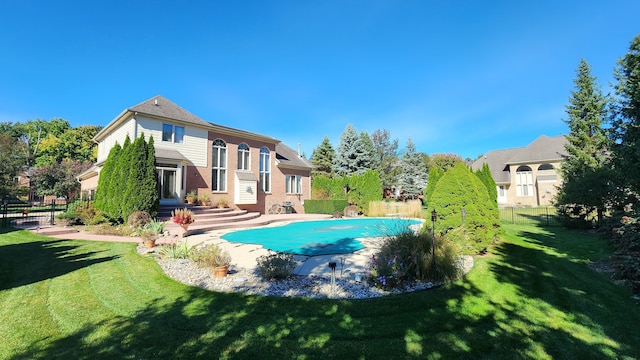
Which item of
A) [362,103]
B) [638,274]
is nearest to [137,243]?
[638,274]

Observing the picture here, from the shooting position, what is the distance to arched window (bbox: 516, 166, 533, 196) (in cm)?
3114

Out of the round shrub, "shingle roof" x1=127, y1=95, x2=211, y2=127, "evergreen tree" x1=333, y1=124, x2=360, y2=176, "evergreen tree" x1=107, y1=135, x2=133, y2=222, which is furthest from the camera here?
"evergreen tree" x1=333, y1=124, x2=360, y2=176

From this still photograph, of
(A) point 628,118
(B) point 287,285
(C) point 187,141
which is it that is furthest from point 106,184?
(A) point 628,118

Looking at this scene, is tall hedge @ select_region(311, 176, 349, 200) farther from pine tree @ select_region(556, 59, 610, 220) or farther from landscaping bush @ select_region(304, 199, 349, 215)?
pine tree @ select_region(556, 59, 610, 220)

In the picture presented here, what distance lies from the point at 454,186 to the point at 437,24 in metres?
8.36

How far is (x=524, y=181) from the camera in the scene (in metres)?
31.6

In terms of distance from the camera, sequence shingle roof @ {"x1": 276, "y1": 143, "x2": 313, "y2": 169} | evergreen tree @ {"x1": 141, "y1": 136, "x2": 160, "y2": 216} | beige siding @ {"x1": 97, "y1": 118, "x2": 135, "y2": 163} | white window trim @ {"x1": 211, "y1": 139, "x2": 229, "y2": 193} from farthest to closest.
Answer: shingle roof @ {"x1": 276, "y1": 143, "x2": 313, "y2": 169} → white window trim @ {"x1": 211, "y1": 139, "x2": 229, "y2": 193} → beige siding @ {"x1": 97, "y1": 118, "x2": 135, "y2": 163} → evergreen tree @ {"x1": 141, "y1": 136, "x2": 160, "y2": 216}

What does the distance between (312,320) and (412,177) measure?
32.5 metres

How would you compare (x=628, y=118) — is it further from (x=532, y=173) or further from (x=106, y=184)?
(x=532, y=173)

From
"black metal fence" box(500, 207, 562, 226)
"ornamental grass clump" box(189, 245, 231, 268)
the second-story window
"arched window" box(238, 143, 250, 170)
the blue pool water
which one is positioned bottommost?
the blue pool water

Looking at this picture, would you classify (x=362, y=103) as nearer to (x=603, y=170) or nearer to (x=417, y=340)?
(x=603, y=170)

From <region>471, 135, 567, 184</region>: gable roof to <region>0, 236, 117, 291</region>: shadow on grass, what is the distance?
36336mm

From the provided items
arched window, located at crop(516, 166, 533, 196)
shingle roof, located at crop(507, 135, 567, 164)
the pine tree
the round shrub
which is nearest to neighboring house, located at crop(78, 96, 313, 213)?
the round shrub

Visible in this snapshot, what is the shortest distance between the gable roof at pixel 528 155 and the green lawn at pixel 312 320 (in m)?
31.2
